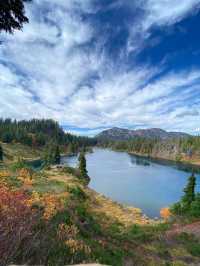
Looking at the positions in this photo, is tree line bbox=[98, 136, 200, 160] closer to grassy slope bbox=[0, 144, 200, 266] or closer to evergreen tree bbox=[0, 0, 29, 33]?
grassy slope bbox=[0, 144, 200, 266]

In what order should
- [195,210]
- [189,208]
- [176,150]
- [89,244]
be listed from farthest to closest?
[176,150] → [189,208] → [195,210] → [89,244]

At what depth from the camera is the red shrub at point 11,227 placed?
11.6ft

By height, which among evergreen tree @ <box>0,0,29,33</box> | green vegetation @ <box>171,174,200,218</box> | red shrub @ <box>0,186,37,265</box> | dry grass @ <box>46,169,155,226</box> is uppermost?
evergreen tree @ <box>0,0,29,33</box>

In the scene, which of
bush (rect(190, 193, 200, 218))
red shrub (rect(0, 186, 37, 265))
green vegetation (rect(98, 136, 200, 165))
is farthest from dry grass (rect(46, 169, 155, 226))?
green vegetation (rect(98, 136, 200, 165))

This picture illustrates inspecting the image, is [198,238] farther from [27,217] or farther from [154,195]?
[154,195]

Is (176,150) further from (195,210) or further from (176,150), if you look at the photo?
(195,210)

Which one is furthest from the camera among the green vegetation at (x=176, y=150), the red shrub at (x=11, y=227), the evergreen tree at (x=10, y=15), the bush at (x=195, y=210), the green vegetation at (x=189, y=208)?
the green vegetation at (x=176, y=150)

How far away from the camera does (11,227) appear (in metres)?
4.01

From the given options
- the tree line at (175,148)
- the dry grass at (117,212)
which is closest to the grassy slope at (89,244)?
the dry grass at (117,212)

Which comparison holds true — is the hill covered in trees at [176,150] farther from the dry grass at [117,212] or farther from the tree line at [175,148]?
the dry grass at [117,212]

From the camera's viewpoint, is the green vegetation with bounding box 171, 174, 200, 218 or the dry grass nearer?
the green vegetation with bounding box 171, 174, 200, 218

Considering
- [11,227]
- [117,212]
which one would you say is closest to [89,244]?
[11,227]

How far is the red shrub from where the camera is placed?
355 cm

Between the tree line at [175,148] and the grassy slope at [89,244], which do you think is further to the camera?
the tree line at [175,148]
